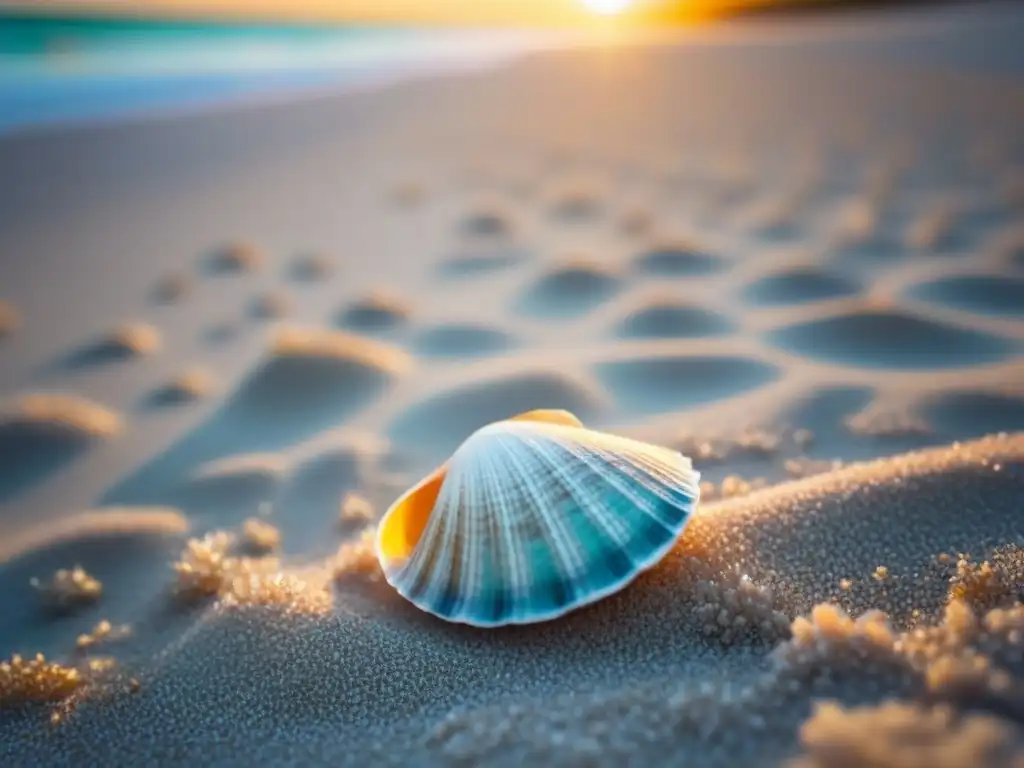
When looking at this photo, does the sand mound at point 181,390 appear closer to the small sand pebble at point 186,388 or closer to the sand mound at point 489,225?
the small sand pebble at point 186,388

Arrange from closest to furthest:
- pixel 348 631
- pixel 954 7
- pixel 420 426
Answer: pixel 348 631, pixel 420 426, pixel 954 7

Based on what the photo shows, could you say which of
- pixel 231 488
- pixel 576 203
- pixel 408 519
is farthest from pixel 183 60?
pixel 408 519

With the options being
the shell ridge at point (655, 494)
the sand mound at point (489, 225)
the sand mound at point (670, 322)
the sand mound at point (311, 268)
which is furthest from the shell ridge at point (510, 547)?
the sand mound at point (489, 225)

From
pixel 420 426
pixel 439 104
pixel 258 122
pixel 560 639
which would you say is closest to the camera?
pixel 560 639

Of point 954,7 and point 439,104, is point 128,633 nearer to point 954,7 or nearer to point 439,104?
point 439,104

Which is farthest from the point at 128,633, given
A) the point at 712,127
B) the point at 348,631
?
the point at 712,127

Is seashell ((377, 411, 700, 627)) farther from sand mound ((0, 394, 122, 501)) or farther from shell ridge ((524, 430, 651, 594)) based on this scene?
sand mound ((0, 394, 122, 501))
